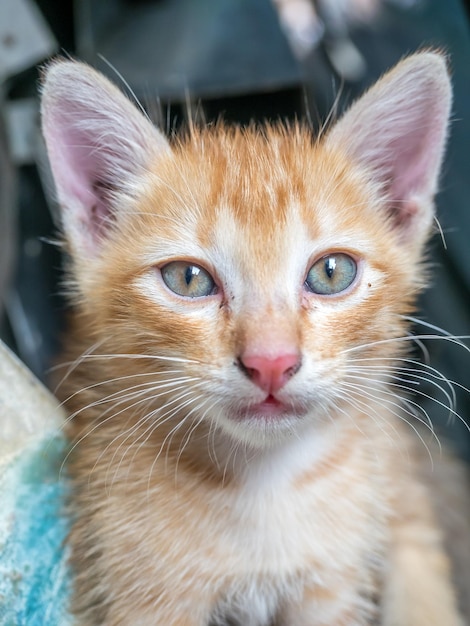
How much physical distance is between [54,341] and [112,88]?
84cm

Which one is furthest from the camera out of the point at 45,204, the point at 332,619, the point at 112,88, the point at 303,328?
the point at 45,204

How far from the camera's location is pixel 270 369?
677 millimetres

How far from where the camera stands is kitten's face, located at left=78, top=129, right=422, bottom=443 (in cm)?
72

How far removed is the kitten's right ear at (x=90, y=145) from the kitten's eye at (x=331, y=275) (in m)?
0.29

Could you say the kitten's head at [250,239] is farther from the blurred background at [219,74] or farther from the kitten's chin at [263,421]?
the blurred background at [219,74]

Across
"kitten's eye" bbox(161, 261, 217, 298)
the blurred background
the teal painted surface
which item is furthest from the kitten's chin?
the blurred background

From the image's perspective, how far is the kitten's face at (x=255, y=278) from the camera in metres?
0.72

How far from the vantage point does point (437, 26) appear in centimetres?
138

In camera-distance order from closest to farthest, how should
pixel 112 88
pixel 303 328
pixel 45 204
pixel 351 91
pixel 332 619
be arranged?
pixel 303 328, pixel 112 88, pixel 332 619, pixel 351 91, pixel 45 204

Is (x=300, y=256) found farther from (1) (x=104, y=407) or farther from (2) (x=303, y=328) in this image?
(1) (x=104, y=407)

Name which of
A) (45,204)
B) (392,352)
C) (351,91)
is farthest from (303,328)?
(45,204)

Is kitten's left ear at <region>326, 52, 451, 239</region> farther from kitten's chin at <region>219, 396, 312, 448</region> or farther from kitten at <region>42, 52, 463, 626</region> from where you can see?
kitten's chin at <region>219, 396, 312, 448</region>

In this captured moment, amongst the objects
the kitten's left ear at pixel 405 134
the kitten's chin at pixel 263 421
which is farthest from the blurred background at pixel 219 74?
the kitten's chin at pixel 263 421

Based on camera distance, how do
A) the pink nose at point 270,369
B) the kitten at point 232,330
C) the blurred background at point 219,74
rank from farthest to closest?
1. the blurred background at point 219,74
2. the kitten at point 232,330
3. the pink nose at point 270,369
